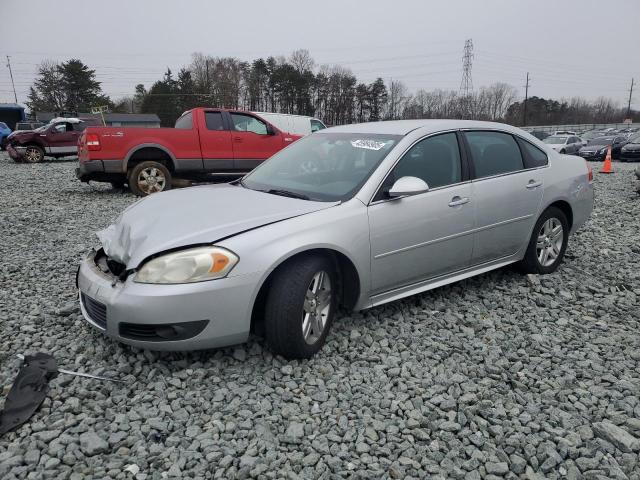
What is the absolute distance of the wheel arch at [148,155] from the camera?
8992 mm

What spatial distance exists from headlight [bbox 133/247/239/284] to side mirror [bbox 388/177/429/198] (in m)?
1.21

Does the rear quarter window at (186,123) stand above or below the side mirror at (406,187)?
above

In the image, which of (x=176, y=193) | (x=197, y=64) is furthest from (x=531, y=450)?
(x=197, y=64)

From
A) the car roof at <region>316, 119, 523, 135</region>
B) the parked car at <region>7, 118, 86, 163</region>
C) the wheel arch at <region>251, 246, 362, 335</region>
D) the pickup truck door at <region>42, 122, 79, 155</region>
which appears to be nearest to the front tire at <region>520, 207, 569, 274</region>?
the car roof at <region>316, 119, 523, 135</region>

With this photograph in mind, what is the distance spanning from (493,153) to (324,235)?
207 cm

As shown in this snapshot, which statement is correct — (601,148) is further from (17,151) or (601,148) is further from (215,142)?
(17,151)

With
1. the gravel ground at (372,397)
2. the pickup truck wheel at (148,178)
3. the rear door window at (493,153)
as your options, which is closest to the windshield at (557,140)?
the pickup truck wheel at (148,178)

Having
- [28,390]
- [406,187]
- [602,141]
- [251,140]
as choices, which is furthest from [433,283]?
[602,141]

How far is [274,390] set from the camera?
2.72 metres

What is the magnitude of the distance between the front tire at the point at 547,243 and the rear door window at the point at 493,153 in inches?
23.9

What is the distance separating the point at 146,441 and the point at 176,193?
2.03 meters

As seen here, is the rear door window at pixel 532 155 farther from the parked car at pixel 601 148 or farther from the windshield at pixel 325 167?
the parked car at pixel 601 148

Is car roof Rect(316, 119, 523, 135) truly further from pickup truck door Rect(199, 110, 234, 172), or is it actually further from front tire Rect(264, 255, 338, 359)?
pickup truck door Rect(199, 110, 234, 172)

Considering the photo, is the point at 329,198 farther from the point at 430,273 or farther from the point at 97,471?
the point at 97,471
